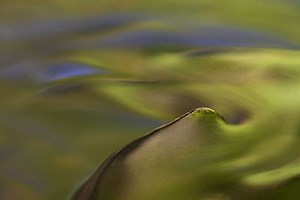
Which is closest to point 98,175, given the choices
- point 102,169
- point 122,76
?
point 102,169

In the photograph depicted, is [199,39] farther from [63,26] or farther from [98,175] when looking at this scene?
[98,175]

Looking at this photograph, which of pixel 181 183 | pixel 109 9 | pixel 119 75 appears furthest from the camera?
pixel 109 9

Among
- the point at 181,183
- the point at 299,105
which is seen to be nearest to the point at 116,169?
the point at 181,183

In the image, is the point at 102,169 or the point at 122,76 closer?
the point at 102,169

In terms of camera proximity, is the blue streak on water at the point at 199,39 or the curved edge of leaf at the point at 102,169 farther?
the blue streak on water at the point at 199,39

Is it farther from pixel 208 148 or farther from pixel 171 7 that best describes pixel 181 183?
pixel 171 7

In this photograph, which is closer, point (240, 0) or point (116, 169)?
point (116, 169)

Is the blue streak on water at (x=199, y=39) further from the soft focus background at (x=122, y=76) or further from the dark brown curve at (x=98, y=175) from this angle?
the dark brown curve at (x=98, y=175)

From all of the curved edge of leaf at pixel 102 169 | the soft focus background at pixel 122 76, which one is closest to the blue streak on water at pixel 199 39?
the soft focus background at pixel 122 76

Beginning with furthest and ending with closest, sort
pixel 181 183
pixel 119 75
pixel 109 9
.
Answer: pixel 109 9, pixel 119 75, pixel 181 183
